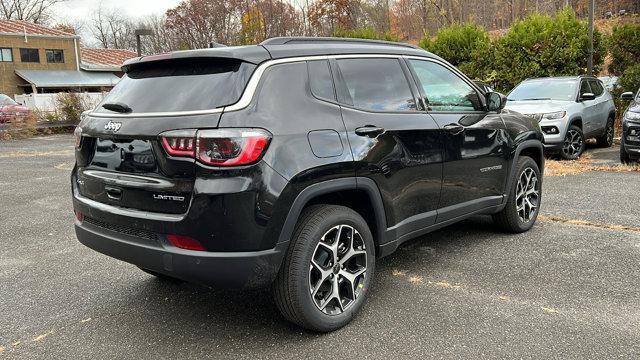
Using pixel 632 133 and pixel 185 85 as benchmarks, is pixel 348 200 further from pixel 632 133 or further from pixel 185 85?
pixel 632 133

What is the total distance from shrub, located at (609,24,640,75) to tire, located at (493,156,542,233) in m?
11.7

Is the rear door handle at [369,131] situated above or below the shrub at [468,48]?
below

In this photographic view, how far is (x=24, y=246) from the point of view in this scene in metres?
→ 5.40

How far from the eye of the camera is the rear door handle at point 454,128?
417 centimetres

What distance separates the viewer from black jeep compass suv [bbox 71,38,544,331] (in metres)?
2.86

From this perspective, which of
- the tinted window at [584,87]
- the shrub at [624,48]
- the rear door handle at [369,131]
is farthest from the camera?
the shrub at [624,48]

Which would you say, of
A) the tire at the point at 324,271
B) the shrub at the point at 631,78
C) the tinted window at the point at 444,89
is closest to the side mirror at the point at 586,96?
the shrub at the point at 631,78

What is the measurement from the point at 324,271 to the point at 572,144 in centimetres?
887

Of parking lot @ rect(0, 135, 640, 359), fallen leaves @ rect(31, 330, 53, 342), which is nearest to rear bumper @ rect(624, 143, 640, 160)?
parking lot @ rect(0, 135, 640, 359)

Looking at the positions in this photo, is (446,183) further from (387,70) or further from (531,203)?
(531,203)

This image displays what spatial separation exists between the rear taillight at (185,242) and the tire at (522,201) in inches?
129

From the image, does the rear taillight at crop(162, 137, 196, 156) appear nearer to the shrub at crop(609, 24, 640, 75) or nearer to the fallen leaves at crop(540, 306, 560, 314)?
the fallen leaves at crop(540, 306, 560, 314)

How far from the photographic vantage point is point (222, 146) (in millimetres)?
2824

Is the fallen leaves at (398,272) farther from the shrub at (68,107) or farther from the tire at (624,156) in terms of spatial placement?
the shrub at (68,107)
